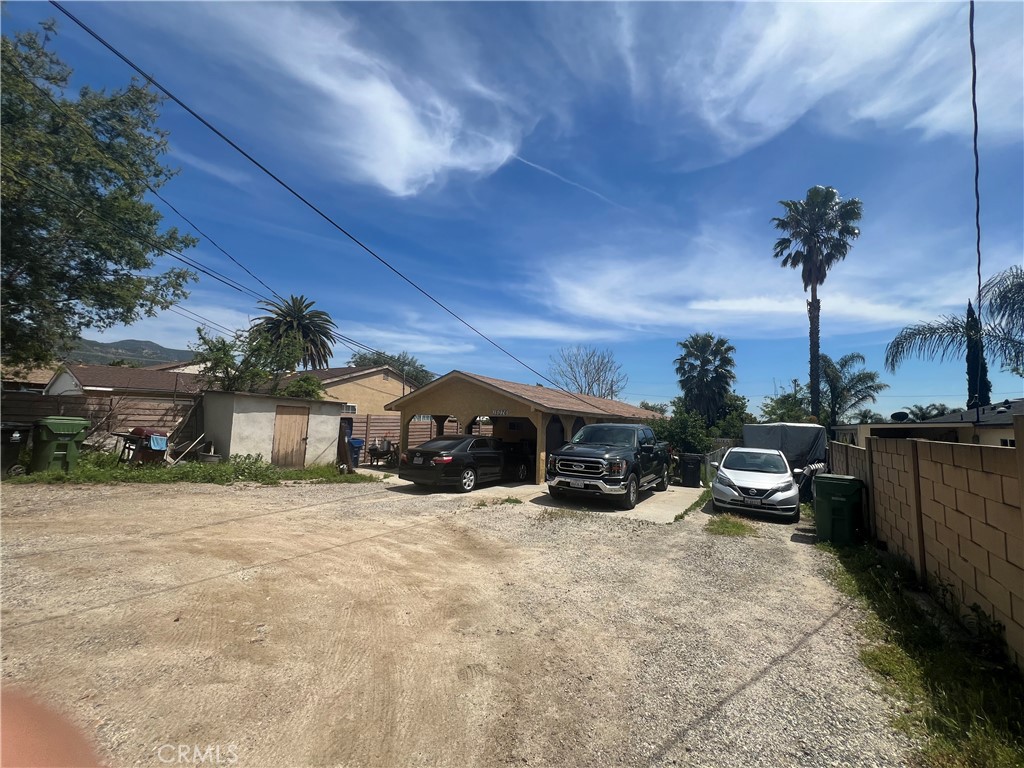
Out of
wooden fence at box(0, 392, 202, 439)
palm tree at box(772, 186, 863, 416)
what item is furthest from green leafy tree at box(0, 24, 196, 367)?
palm tree at box(772, 186, 863, 416)

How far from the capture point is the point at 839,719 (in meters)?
2.99

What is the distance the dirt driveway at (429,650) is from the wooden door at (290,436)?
25.6 feet

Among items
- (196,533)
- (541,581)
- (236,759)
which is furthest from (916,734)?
(196,533)

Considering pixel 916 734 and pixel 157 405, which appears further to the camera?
pixel 157 405

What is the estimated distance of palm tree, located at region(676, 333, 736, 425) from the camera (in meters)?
32.6

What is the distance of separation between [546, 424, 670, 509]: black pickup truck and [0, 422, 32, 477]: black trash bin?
42.9 ft

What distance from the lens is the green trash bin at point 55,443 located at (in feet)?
35.9

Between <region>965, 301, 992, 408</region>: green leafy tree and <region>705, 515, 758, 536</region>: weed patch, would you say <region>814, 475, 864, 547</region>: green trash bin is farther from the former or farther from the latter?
<region>965, 301, 992, 408</region>: green leafy tree

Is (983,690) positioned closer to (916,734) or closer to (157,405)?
(916,734)

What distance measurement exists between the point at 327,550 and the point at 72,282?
12.5 metres

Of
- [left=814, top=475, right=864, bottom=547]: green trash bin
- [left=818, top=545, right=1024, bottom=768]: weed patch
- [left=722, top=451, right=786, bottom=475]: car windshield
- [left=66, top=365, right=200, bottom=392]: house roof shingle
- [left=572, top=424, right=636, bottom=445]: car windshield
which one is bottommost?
[left=818, top=545, right=1024, bottom=768]: weed patch

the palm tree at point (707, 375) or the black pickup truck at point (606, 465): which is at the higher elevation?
the palm tree at point (707, 375)

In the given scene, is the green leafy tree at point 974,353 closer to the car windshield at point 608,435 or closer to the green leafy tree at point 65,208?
the car windshield at point 608,435

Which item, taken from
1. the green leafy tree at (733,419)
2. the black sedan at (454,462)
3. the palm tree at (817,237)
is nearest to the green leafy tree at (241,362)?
the black sedan at (454,462)
